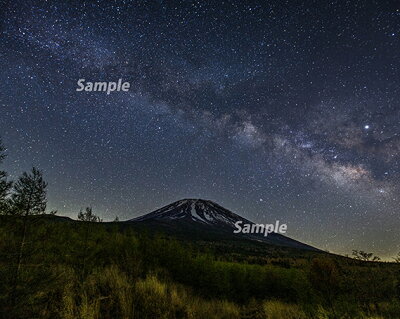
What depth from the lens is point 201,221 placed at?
427 ft

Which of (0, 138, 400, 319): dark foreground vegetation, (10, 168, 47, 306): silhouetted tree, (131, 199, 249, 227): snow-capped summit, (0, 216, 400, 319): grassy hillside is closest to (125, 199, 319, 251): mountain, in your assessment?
(131, 199, 249, 227): snow-capped summit

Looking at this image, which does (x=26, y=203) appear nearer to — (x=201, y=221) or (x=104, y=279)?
(x=104, y=279)

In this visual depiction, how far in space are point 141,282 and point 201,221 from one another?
125694 mm

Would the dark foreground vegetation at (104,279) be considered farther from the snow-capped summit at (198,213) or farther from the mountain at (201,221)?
the snow-capped summit at (198,213)

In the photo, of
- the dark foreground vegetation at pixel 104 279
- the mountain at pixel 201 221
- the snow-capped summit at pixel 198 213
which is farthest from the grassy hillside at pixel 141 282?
the snow-capped summit at pixel 198 213

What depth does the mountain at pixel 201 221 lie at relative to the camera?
10756cm

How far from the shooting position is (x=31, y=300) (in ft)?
14.6

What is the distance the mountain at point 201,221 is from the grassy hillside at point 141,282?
288ft

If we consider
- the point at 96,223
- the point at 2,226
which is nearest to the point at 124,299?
the point at 2,226

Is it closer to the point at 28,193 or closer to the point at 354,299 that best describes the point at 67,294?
the point at 28,193

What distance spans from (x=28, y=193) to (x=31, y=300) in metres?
1.90

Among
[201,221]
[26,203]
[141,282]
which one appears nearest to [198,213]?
[201,221]

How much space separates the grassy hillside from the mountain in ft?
288

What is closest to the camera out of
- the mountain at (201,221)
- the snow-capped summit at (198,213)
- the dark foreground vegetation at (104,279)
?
the dark foreground vegetation at (104,279)
